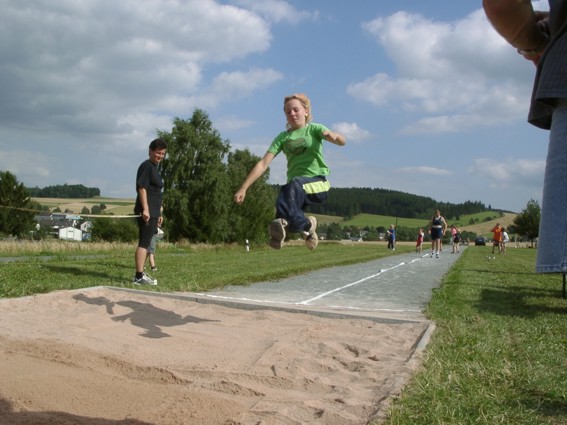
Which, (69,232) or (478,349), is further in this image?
(69,232)

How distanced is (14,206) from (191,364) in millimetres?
55516

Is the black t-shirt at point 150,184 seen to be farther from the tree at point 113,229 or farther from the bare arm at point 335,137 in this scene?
the tree at point 113,229

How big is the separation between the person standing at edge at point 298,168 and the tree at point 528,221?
249 feet

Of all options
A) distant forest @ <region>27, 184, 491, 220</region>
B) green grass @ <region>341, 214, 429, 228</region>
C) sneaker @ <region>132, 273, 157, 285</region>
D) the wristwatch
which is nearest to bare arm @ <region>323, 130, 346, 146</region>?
the wristwatch

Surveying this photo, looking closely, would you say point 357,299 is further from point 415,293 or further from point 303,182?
point 303,182

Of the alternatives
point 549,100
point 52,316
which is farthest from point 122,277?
point 549,100

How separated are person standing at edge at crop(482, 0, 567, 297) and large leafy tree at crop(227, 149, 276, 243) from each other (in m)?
45.6

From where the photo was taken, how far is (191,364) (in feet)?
13.6

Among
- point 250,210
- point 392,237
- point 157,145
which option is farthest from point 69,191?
point 157,145

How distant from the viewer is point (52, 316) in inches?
224

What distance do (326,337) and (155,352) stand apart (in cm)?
172

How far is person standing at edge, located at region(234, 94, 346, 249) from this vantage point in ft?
18.3

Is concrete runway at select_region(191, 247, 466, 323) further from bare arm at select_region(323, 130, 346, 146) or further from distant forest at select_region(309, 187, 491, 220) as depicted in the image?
distant forest at select_region(309, 187, 491, 220)

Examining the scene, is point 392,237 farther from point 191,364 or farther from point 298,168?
point 191,364
